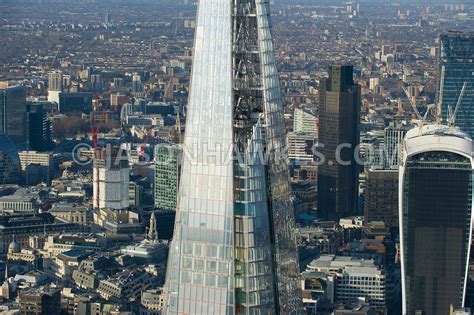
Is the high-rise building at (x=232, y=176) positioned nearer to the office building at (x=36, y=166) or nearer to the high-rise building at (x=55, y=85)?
the office building at (x=36, y=166)

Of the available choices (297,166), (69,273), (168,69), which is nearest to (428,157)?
(69,273)

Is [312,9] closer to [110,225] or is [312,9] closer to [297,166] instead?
[297,166]

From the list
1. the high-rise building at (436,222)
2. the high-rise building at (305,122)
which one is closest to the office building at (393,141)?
the high-rise building at (305,122)

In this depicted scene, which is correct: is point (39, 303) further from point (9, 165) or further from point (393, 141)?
point (9, 165)

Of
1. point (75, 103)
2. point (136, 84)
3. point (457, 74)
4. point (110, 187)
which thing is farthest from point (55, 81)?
point (110, 187)

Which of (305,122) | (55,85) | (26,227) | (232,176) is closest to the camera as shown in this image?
(232,176)
